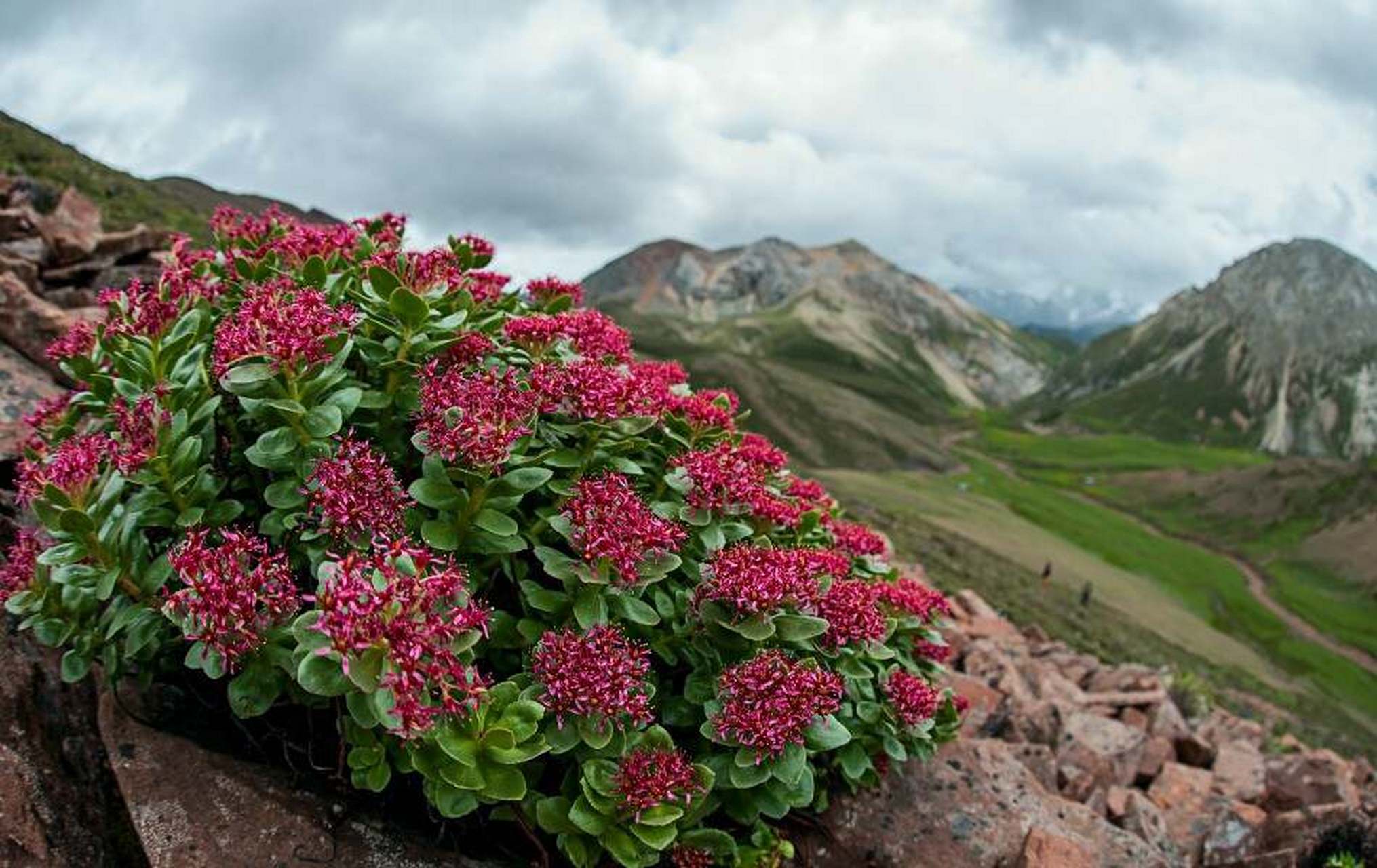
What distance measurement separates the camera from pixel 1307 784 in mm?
12539

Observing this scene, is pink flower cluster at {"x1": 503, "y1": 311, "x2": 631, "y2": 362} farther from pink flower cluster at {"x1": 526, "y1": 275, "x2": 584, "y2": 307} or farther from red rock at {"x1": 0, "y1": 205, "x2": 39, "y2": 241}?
red rock at {"x1": 0, "y1": 205, "x2": 39, "y2": 241}

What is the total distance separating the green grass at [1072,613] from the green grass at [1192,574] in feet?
23.4

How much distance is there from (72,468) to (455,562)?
89.3 inches

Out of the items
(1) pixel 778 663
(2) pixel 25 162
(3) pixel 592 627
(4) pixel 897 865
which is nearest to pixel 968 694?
(4) pixel 897 865

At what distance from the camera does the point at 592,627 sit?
4867 mm

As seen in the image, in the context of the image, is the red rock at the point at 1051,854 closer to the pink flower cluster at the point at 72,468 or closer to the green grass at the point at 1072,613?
the pink flower cluster at the point at 72,468

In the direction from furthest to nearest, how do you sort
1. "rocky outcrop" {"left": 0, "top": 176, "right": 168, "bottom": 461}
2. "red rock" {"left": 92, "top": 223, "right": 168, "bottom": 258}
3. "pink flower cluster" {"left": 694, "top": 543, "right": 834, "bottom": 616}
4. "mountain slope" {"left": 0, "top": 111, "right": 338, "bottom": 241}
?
"mountain slope" {"left": 0, "top": 111, "right": 338, "bottom": 241}
"red rock" {"left": 92, "top": 223, "right": 168, "bottom": 258}
"rocky outcrop" {"left": 0, "top": 176, "right": 168, "bottom": 461}
"pink flower cluster" {"left": 694, "top": 543, "right": 834, "bottom": 616}

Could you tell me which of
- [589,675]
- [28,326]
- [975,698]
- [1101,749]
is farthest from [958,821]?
[28,326]

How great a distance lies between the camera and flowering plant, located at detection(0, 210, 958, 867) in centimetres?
433

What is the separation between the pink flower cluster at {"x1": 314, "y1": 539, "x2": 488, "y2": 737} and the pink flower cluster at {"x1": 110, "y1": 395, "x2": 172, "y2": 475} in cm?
164

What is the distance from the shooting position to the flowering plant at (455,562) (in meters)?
4.33

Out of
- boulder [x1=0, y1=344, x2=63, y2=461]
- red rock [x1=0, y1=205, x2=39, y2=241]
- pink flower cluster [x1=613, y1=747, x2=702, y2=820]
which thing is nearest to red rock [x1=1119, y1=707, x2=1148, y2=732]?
pink flower cluster [x1=613, y1=747, x2=702, y2=820]

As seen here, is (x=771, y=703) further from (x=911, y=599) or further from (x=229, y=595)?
(x=229, y=595)

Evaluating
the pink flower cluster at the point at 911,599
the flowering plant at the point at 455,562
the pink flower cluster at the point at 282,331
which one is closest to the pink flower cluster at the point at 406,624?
the flowering plant at the point at 455,562
